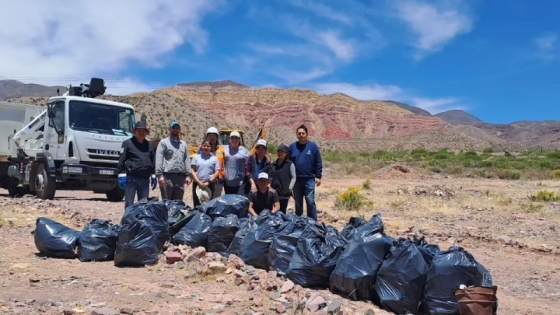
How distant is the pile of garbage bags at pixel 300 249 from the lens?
496cm

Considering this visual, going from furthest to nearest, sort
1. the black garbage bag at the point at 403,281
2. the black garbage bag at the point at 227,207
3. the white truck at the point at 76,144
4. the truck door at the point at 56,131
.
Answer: the truck door at the point at 56,131, the white truck at the point at 76,144, the black garbage bag at the point at 227,207, the black garbage bag at the point at 403,281

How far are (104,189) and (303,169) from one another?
716cm

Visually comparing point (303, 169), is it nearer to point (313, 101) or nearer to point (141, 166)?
point (141, 166)

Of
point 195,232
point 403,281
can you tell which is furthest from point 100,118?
point 403,281

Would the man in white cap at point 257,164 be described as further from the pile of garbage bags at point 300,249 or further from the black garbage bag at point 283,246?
the black garbage bag at point 283,246

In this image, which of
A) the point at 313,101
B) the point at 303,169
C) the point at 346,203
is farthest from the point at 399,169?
the point at 313,101

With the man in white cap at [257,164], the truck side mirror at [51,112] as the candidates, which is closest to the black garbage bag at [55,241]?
the man in white cap at [257,164]

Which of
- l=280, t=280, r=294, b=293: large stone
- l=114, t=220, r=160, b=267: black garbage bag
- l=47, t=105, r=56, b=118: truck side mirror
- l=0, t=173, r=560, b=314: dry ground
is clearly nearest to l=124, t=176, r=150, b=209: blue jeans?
l=0, t=173, r=560, b=314: dry ground

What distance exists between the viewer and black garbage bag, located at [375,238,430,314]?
4961mm

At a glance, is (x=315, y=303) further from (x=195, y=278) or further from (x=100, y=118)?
(x=100, y=118)

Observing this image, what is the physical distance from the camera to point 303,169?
7.80 metres

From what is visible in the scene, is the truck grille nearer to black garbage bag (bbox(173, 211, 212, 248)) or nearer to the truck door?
the truck door

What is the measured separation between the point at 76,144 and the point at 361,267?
9.11m

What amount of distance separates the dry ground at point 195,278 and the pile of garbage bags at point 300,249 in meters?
0.20
